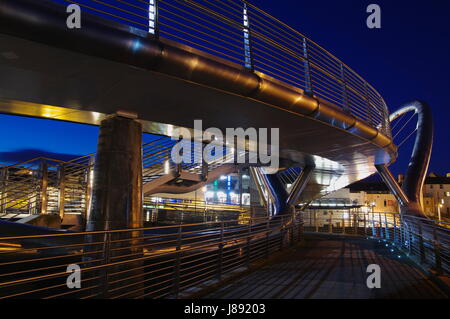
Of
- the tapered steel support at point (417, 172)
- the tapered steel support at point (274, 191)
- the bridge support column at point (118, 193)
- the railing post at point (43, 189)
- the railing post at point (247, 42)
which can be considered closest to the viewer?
the bridge support column at point (118, 193)

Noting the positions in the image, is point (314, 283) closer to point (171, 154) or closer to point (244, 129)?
point (244, 129)

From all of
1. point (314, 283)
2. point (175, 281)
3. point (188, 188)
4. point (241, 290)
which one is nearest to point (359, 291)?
point (314, 283)

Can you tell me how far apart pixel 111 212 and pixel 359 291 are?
5304 mm

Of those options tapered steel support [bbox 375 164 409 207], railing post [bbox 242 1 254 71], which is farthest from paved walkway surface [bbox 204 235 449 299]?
tapered steel support [bbox 375 164 409 207]

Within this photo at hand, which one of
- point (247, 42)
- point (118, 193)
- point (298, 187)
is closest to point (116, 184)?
point (118, 193)

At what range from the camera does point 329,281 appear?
7.09 metres

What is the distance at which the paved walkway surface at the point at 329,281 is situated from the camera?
601 centimetres

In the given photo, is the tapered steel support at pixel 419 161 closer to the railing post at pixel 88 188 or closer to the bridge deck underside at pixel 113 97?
the bridge deck underside at pixel 113 97

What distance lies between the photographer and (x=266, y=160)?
1703cm

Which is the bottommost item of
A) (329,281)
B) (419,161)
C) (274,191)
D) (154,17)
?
(329,281)

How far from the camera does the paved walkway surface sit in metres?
6.01

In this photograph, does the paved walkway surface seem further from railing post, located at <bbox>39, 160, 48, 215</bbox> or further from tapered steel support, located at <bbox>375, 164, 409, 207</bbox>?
tapered steel support, located at <bbox>375, 164, 409, 207</bbox>

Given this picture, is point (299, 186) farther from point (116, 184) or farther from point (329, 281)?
point (116, 184)

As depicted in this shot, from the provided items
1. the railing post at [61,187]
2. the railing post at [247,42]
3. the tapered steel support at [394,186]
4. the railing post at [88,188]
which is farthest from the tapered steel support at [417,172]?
the railing post at [61,187]
